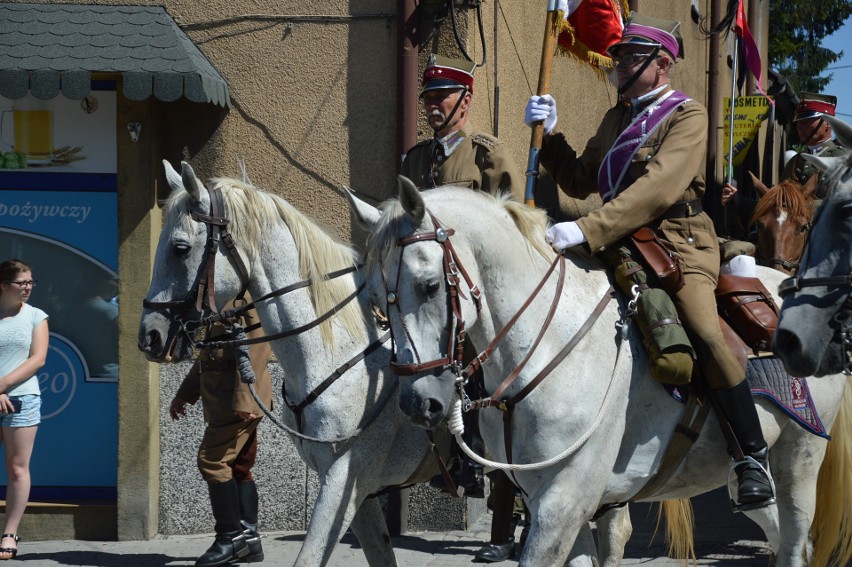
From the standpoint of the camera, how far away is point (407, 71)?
298 inches

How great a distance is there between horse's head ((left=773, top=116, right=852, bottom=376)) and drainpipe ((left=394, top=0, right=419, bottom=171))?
4.35 metres

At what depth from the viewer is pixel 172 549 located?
24.7 feet

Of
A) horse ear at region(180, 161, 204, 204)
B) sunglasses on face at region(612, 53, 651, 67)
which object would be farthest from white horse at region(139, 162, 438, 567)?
sunglasses on face at region(612, 53, 651, 67)

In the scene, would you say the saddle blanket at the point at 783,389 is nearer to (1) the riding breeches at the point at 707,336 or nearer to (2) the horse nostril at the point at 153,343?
(1) the riding breeches at the point at 707,336

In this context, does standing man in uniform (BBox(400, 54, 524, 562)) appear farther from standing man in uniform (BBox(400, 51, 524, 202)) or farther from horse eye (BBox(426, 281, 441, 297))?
horse eye (BBox(426, 281, 441, 297))

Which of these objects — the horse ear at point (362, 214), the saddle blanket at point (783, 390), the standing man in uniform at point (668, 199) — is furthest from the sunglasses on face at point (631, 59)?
the saddle blanket at point (783, 390)

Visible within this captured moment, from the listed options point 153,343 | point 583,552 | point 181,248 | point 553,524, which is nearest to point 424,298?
point 553,524

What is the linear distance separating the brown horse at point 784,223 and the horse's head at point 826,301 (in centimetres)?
406

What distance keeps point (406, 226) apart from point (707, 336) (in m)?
1.27

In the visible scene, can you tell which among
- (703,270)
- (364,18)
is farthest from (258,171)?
(703,270)

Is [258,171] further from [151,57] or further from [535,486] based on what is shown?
[535,486]

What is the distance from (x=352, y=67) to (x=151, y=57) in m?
1.36

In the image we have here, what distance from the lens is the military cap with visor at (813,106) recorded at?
851 cm

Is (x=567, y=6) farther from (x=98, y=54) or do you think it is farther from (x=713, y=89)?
(x=713, y=89)
